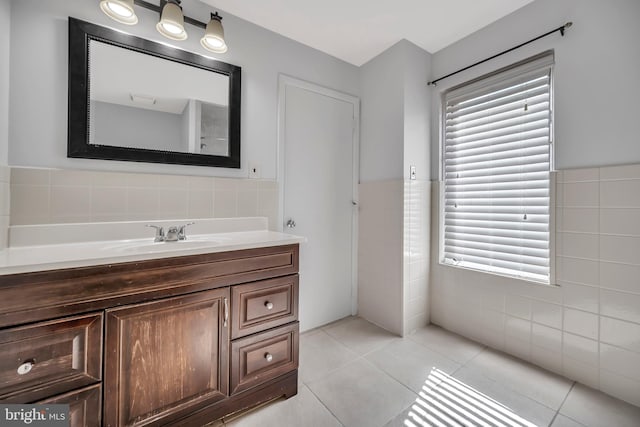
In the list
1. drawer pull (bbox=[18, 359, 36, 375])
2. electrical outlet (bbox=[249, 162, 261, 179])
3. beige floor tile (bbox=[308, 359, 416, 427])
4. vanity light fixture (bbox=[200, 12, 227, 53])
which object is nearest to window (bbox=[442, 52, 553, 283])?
beige floor tile (bbox=[308, 359, 416, 427])

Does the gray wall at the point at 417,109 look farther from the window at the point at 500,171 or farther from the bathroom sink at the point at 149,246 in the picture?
the bathroom sink at the point at 149,246

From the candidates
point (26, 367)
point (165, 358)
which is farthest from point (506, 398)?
point (26, 367)

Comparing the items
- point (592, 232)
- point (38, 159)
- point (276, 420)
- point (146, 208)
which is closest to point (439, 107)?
point (592, 232)

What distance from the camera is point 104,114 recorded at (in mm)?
1378

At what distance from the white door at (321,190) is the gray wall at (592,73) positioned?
53.4 inches

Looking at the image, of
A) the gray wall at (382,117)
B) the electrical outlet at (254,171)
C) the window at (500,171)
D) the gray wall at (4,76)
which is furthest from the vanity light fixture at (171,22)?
the window at (500,171)

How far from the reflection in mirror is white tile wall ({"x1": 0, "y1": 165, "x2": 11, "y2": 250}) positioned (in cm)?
35

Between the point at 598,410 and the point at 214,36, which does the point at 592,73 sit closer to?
the point at 598,410

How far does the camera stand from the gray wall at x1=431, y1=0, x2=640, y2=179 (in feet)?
4.41

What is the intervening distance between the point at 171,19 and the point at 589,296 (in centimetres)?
278

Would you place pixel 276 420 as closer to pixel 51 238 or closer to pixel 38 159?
pixel 51 238

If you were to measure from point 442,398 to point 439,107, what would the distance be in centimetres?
210

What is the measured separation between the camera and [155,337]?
105 centimetres

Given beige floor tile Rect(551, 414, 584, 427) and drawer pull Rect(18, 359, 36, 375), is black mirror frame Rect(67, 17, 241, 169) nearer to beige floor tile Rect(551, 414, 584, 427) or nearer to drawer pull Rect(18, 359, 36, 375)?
drawer pull Rect(18, 359, 36, 375)
